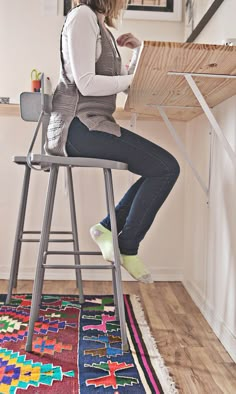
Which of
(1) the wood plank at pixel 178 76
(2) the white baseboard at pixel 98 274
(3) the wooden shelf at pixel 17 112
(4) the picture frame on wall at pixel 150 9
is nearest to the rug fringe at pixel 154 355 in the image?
(2) the white baseboard at pixel 98 274

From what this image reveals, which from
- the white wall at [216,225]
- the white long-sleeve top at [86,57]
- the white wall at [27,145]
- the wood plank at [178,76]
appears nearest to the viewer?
the wood plank at [178,76]

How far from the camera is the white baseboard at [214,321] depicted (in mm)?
1774

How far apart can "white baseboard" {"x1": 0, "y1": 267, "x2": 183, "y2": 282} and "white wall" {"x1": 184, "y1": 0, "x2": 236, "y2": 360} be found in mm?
174

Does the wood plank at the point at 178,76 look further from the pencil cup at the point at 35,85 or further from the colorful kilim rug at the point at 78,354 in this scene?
the colorful kilim rug at the point at 78,354

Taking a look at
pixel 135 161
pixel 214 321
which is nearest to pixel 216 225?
pixel 214 321

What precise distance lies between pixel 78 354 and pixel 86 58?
96 cm

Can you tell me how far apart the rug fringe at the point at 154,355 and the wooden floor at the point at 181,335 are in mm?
20

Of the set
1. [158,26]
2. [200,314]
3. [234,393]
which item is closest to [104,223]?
[200,314]

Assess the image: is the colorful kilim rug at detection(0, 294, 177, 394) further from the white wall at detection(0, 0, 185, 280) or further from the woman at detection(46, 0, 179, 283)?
the white wall at detection(0, 0, 185, 280)

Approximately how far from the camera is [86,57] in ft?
5.75

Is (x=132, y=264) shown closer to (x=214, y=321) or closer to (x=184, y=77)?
(x=214, y=321)

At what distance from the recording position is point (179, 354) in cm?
175

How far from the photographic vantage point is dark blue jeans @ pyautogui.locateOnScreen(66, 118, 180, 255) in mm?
1800

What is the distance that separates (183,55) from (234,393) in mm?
916
